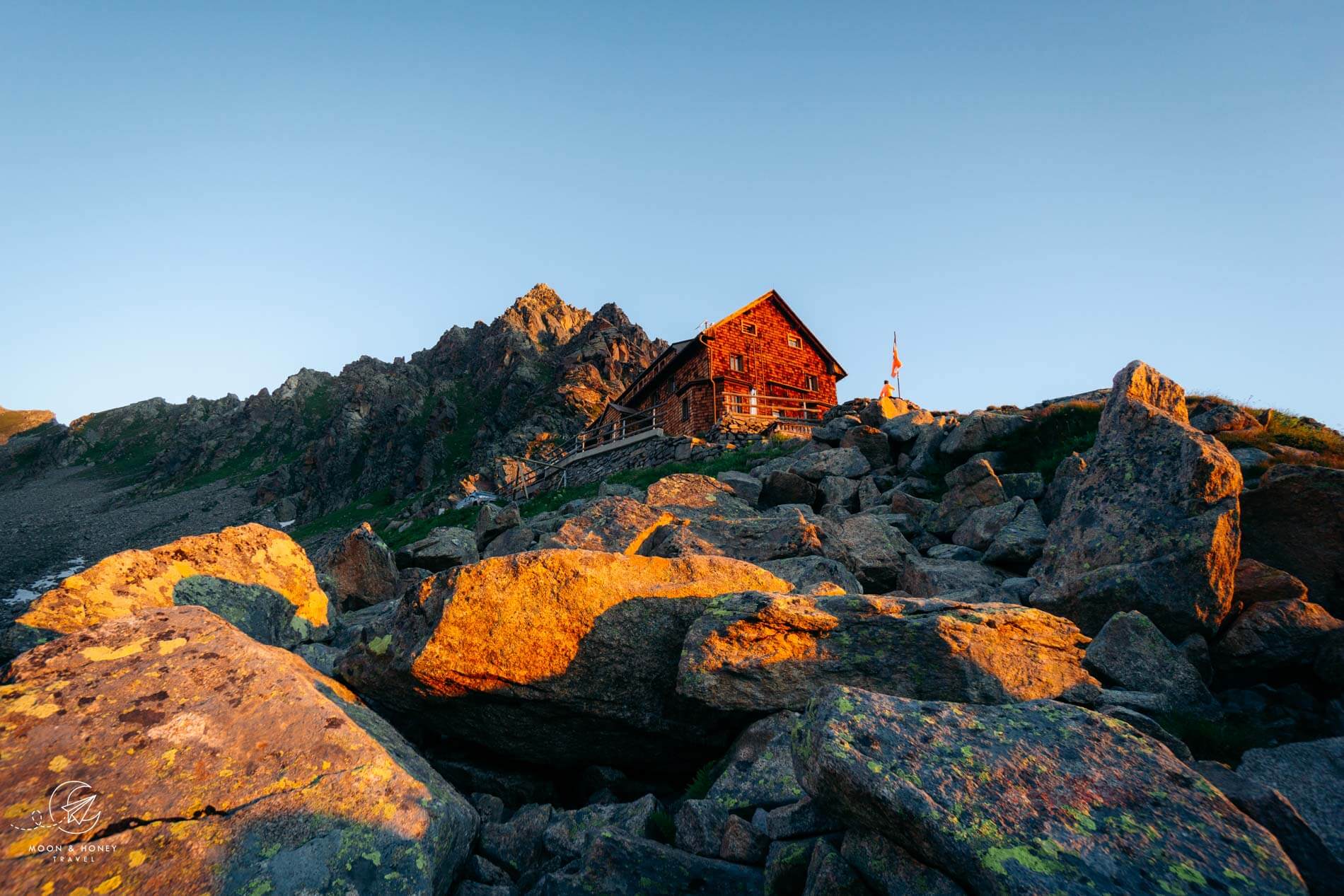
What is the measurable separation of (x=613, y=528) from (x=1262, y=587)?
10.8 m

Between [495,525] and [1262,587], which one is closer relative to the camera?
[1262,587]

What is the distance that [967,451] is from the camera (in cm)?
1880

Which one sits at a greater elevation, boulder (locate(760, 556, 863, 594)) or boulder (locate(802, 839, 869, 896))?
boulder (locate(760, 556, 863, 594))

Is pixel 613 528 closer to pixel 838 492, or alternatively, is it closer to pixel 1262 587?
pixel 838 492

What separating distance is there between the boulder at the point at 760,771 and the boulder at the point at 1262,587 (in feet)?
21.3

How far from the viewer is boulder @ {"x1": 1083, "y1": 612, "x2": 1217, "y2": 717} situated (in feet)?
22.3

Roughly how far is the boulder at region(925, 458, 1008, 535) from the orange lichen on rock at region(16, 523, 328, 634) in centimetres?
1411

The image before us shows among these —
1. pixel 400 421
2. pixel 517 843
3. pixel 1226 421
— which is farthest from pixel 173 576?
pixel 400 421

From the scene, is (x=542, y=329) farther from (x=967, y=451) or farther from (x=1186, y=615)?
(x=1186, y=615)

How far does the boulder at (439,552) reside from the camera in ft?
62.8

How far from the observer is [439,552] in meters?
19.2

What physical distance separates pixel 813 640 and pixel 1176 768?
134 inches

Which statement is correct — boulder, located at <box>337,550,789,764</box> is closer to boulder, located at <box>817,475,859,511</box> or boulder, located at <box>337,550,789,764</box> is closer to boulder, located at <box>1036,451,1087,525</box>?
boulder, located at <box>1036,451,1087,525</box>

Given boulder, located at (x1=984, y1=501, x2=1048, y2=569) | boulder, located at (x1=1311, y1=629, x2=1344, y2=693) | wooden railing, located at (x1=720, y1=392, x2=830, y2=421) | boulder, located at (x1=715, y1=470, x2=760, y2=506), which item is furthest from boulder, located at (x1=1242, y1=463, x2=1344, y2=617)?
wooden railing, located at (x1=720, y1=392, x2=830, y2=421)
